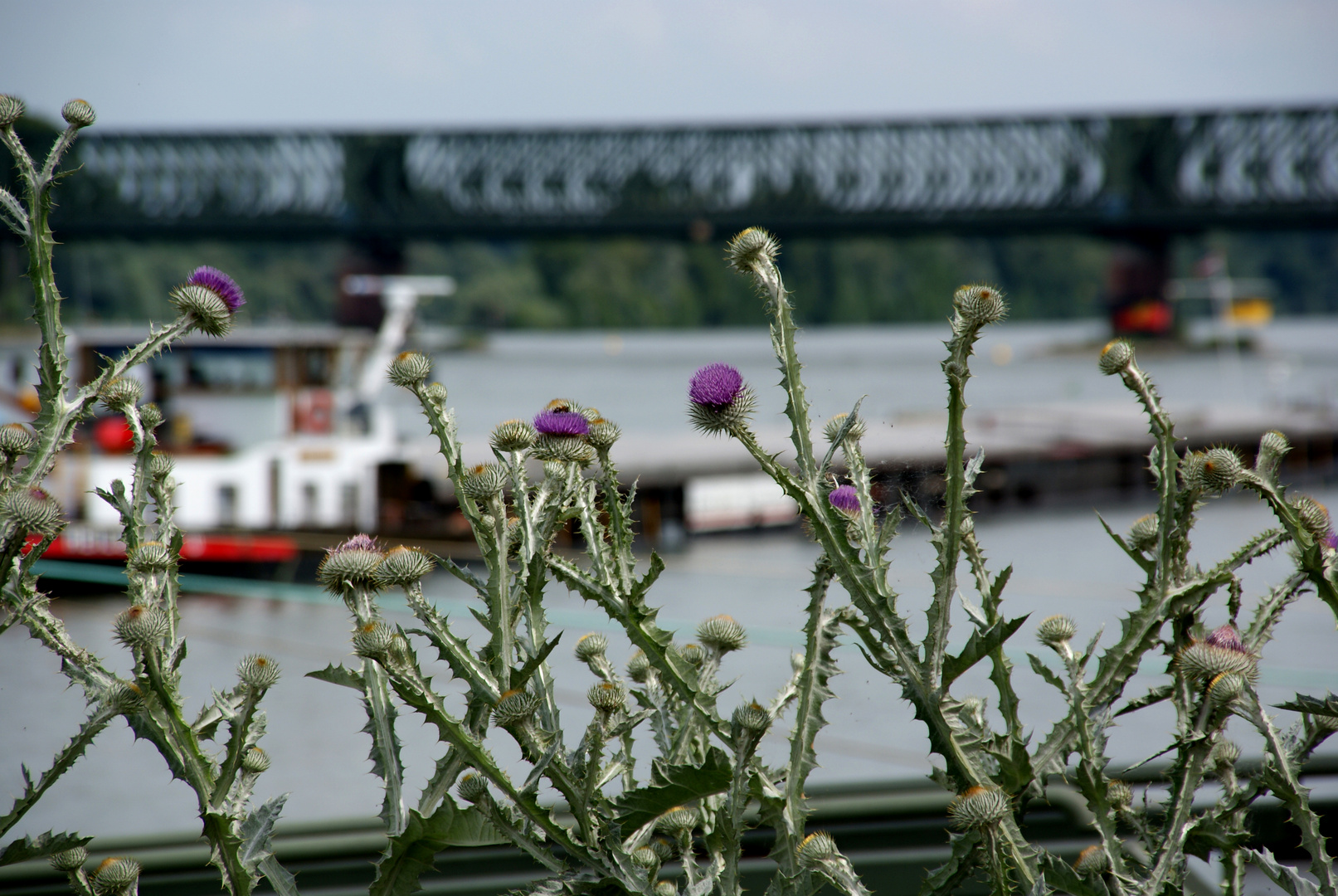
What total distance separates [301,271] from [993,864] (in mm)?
80831

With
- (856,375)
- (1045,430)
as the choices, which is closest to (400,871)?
(1045,430)

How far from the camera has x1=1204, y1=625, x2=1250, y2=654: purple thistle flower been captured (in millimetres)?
1874

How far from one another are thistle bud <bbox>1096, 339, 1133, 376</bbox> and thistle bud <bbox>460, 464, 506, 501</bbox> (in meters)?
0.92

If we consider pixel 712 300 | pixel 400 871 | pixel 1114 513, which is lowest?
pixel 1114 513

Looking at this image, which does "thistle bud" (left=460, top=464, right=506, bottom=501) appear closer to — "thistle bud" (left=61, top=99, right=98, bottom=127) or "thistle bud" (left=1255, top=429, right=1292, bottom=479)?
"thistle bud" (left=61, top=99, right=98, bottom=127)

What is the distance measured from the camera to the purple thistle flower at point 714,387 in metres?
1.69

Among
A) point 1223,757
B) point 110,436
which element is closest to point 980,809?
point 1223,757

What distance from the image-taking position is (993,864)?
5.19ft

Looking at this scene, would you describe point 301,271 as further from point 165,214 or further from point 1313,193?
point 1313,193

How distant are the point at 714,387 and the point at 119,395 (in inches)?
37.9

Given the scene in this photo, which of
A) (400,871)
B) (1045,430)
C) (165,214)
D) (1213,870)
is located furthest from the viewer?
(165,214)

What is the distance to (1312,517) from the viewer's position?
1878mm

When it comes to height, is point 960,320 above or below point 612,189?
below

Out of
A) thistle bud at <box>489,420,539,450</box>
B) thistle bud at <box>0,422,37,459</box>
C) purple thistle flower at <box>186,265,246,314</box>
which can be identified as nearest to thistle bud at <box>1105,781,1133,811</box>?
thistle bud at <box>489,420,539,450</box>
